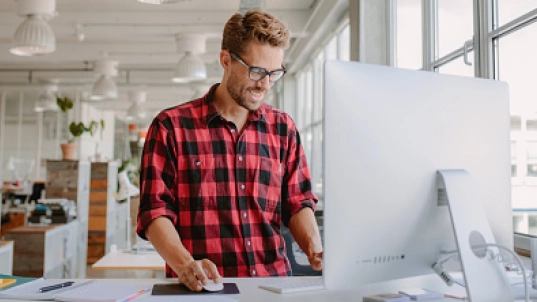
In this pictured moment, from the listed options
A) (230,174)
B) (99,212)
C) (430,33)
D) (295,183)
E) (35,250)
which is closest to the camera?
(230,174)

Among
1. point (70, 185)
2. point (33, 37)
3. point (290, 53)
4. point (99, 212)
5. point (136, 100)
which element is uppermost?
point (290, 53)

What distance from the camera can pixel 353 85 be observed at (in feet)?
3.87

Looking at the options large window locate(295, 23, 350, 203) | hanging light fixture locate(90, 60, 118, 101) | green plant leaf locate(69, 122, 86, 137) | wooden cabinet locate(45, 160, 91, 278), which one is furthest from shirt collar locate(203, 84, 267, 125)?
hanging light fixture locate(90, 60, 118, 101)

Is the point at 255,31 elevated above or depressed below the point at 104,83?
below

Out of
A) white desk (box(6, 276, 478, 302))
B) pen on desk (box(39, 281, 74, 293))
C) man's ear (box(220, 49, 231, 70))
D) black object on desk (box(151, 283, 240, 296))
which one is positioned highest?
man's ear (box(220, 49, 231, 70))

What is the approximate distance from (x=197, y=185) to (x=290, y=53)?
8999mm

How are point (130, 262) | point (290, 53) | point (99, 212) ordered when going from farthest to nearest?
point (290, 53) → point (99, 212) → point (130, 262)

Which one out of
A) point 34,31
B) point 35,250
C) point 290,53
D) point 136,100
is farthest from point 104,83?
point 35,250

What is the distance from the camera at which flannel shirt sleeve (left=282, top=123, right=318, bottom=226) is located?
1949 millimetres

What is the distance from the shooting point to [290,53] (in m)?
10.5

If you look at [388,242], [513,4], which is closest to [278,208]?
[388,242]

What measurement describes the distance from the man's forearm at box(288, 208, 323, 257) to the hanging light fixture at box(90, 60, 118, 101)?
7.68m

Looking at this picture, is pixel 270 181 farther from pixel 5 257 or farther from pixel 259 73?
pixel 5 257

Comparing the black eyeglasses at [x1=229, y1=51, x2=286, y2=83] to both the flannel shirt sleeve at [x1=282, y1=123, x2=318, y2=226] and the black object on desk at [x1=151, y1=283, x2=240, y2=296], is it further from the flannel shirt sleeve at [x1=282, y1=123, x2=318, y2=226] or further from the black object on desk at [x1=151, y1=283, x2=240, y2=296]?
the black object on desk at [x1=151, y1=283, x2=240, y2=296]
